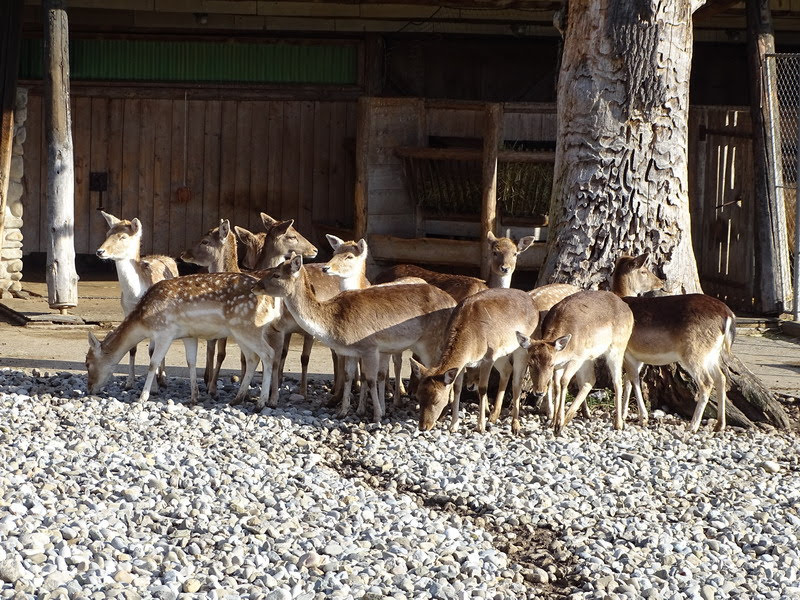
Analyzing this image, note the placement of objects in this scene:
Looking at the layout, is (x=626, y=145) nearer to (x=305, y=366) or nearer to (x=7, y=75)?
(x=305, y=366)

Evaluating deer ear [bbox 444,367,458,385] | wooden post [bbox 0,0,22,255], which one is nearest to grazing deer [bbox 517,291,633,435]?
deer ear [bbox 444,367,458,385]

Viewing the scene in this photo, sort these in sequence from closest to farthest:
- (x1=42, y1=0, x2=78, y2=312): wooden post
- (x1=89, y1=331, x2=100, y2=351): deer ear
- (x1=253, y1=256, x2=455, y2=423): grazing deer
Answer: (x1=253, y1=256, x2=455, y2=423): grazing deer, (x1=89, y1=331, x2=100, y2=351): deer ear, (x1=42, y1=0, x2=78, y2=312): wooden post

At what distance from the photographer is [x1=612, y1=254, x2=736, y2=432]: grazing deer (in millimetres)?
9414

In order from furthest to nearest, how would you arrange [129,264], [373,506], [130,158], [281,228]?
[130,158] < [281,228] < [129,264] < [373,506]

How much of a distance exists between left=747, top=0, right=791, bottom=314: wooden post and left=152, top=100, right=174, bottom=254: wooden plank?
7118 mm

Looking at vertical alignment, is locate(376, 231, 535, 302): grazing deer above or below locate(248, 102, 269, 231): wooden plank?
below

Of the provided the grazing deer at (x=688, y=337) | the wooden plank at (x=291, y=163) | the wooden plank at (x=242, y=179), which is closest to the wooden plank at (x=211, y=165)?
the wooden plank at (x=242, y=179)

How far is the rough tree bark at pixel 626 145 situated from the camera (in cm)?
1005

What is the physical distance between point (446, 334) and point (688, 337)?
5.68ft

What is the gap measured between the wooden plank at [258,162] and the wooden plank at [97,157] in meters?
1.80

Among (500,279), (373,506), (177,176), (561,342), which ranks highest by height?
(177,176)

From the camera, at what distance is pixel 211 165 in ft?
54.6

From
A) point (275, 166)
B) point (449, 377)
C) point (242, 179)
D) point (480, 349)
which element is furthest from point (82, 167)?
point (449, 377)

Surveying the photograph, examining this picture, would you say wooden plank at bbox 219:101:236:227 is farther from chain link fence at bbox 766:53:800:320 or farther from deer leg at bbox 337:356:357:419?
deer leg at bbox 337:356:357:419
